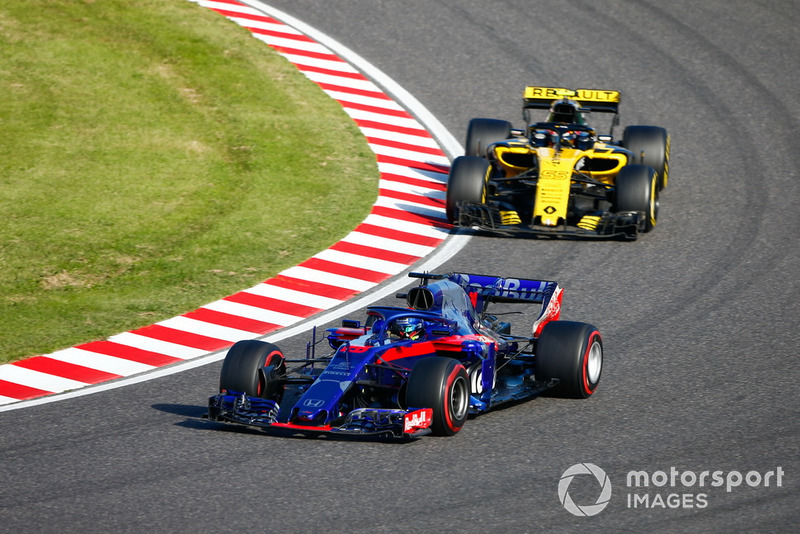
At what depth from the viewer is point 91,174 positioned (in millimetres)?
19234

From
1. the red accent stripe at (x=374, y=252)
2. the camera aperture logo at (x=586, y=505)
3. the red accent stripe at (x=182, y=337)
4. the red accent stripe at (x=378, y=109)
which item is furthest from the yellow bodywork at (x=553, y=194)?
the camera aperture logo at (x=586, y=505)

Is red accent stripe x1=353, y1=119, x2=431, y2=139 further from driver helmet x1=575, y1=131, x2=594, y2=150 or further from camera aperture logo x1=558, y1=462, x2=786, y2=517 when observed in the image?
camera aperture logo x1=558, y1=462, x2=786, y2=517

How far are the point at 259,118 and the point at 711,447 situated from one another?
1304 centimetres

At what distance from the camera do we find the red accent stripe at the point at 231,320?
14.3 m

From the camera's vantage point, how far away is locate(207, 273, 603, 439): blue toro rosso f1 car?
10.3 m

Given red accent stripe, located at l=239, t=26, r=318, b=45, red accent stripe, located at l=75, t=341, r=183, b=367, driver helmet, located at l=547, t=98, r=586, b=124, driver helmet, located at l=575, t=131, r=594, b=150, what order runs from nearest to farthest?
red accent stripe, located at l=75, t=341, r=183, b=367 < driver helmet, located at l=575, t=131, r=594, b=150 < driver helmet, located at l=547, t=98, r=586, b=124 < red accent stripe, located at l=239, t=26, r=318, b=45

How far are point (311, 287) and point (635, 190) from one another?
16.2 feet

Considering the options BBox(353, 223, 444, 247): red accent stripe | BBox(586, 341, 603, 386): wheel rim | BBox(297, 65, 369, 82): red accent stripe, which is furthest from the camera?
BBox(297, 65, 369, 82): red accent stripe

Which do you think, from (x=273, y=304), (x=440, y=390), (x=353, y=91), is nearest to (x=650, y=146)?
(x=353, y=91)

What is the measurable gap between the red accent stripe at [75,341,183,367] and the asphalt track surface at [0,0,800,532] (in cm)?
67

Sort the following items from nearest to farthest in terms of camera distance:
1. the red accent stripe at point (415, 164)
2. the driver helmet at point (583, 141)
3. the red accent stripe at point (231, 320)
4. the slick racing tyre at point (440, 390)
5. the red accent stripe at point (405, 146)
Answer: the slick racing tyre at point (440, 390), the red accent stripe at point (231, 320), the driver helmet at point (583, 141), the red accent stripe at point (415, 164), the red accent stripe at point (405, 146)

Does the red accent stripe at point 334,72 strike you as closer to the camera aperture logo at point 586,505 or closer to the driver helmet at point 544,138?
the driver helmet at point 544,138

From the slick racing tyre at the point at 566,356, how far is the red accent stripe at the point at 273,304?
13.2ft

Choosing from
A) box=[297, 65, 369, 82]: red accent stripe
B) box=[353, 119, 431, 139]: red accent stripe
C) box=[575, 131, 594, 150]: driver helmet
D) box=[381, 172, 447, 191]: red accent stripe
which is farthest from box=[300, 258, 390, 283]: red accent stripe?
box=[297, 65, 369, 82]: red accent stripe
